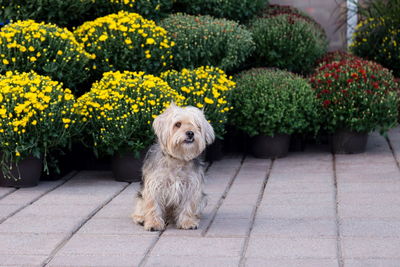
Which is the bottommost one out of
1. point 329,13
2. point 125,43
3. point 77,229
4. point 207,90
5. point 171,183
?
point 77,229

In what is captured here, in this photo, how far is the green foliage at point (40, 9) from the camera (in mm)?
8523

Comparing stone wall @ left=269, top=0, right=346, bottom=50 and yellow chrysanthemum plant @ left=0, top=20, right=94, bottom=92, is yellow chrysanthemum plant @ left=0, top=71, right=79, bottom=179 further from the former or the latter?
stone wall @ left=269, top=0, right=346, bottom=50

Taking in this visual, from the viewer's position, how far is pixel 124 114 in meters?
7.45

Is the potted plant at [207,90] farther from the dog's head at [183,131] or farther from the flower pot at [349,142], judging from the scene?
the dog's head at [183,131]

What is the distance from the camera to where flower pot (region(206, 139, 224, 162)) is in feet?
28.8

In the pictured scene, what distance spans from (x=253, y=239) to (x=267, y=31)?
4522mm

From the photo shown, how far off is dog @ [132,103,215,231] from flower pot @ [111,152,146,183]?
1563 mm

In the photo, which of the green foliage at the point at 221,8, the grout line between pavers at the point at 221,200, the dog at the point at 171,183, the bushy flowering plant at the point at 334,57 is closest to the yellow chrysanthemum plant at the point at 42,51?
the grout line between pavers at the point at 221,200

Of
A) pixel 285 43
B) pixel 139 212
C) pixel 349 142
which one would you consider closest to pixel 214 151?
pixel 349 142

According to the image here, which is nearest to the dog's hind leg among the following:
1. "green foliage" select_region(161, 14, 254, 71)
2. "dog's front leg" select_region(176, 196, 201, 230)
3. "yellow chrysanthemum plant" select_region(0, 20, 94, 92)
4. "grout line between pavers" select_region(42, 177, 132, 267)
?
"dog's front leg" select_region(176, 196, 201, 230)

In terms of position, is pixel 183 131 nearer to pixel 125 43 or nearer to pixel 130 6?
pixel 125 43

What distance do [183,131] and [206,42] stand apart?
3407mm

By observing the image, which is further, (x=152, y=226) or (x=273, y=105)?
(x=273, y=105)

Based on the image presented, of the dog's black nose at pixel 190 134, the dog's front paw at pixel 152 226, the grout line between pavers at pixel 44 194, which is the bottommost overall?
the grout line between pavers at pixel 44 194
